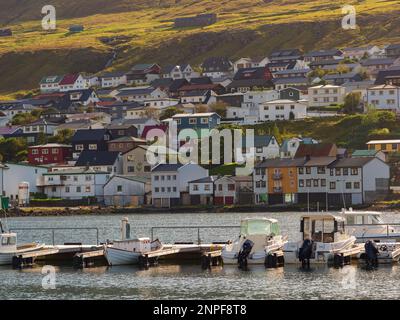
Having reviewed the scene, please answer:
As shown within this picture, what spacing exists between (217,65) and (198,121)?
5480 centimetres

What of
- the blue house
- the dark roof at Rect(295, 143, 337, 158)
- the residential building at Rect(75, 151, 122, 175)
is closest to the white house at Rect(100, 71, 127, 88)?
the blue house

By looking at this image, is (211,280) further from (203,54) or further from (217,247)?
(203,54)

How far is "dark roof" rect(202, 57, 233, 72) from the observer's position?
171 m

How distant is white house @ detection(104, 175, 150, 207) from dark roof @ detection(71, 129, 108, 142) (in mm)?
17488

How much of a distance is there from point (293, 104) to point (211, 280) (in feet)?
258

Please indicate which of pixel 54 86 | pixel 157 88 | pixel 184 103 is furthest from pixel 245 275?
pixel 54 86

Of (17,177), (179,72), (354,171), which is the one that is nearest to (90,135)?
(17,177)

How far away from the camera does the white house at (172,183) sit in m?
96.2

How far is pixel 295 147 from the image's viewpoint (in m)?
103

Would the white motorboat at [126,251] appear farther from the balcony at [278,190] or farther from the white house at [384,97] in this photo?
the white house at [384,97]

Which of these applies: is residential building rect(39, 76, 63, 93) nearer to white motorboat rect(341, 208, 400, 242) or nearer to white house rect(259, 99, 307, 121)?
white house rect(259, 99, 307, 121)

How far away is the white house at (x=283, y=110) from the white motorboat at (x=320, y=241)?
74058 millimetres

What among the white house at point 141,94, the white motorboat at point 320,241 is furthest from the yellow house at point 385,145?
the white motorboat at point 320,241
